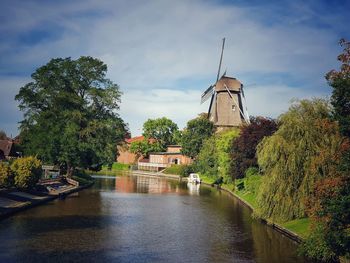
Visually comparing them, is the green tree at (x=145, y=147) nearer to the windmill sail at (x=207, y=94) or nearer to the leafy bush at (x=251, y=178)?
the windmill sail at (x=207, y=94)

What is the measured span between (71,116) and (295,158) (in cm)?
4168

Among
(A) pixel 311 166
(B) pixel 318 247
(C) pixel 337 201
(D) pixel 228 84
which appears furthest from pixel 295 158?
(D) pixel 228 84

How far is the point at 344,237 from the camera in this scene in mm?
20047

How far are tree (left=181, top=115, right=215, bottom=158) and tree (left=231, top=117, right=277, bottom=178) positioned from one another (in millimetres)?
43132

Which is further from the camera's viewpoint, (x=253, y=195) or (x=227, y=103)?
(x=227, y=103)

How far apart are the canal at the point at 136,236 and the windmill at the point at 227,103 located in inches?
2419

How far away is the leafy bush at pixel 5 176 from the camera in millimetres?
39969

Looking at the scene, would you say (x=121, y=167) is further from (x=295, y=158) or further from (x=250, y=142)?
(x=295, y=158)

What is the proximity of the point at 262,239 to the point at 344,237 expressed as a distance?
9549 mm

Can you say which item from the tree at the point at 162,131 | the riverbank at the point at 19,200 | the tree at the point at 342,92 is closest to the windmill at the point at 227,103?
the tree at the point at 162,131

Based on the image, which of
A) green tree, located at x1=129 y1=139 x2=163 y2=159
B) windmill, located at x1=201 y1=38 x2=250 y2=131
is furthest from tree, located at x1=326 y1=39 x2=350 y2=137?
green tree, located at x1=129 y1=139 x2=163 y2=159

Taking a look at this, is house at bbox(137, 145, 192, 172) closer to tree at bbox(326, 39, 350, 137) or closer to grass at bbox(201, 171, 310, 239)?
grass at bbox(201, 171, 310, 239)

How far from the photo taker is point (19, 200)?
39.1 m

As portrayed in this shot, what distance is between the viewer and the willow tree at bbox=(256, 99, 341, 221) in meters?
31.0
